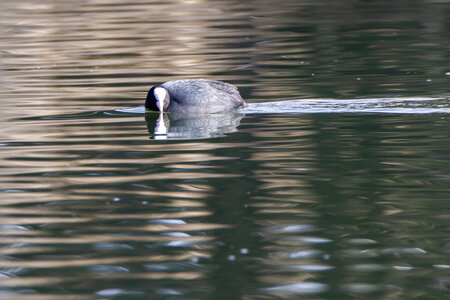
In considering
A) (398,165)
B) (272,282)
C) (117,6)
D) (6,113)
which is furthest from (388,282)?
(117,6)

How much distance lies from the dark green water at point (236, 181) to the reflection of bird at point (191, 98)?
171mm

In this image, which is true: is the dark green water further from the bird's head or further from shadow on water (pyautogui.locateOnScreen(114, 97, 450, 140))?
the bird's head

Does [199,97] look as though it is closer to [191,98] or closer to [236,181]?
[191,98]

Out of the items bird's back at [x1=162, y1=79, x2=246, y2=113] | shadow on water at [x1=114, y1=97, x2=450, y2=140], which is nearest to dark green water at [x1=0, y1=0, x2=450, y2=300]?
shadow on water at [x1=114, y1=97, x2=450, y2=140]

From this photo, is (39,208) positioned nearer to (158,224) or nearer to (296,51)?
(158,224)

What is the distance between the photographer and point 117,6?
112ft

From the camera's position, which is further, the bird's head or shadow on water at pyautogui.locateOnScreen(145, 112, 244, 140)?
the bird's head

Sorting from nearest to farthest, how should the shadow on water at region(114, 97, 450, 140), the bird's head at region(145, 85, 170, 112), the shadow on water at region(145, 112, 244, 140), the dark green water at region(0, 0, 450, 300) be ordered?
1. the dark green water at region(0, 0, 450, 300)
2. the shadow on water at region(145, 112, 244, 140)
3. the shadow on water at region(114, 97, 450, 140)
4. the bird's head at region(145, 85, 170, 112)

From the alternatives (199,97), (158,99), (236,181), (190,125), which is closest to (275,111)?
(199,97)

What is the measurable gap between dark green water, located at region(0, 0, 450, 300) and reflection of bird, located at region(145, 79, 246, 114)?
6.7 inches

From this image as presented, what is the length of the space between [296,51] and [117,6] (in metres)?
15.7

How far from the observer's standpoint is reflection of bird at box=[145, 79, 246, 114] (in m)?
12.5

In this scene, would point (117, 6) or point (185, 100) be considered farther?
point (117, 6)

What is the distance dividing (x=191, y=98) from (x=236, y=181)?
4.20 m
